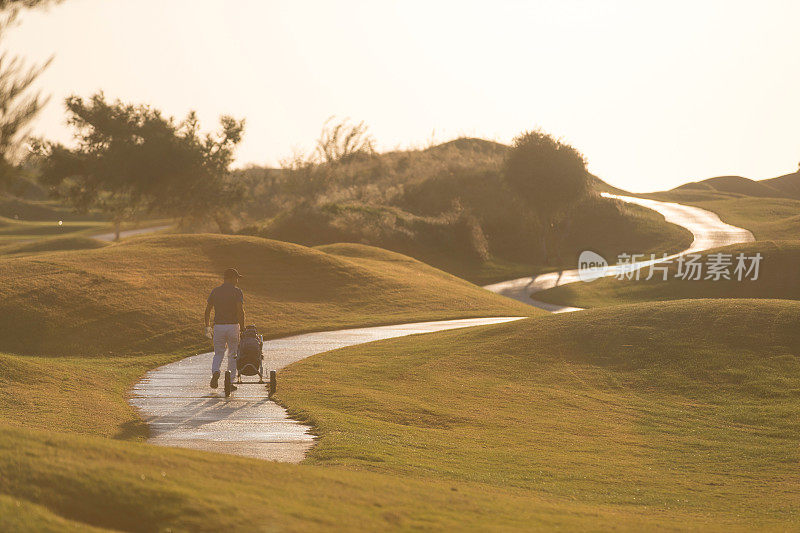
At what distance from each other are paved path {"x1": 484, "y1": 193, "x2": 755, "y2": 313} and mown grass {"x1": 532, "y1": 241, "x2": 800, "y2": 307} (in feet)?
6.73

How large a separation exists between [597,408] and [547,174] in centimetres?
5617

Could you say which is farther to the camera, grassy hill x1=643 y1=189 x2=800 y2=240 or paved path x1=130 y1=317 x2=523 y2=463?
grassy hill x1=643 y1=189 x2=800 y2=240

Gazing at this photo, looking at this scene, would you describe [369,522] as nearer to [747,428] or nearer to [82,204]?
[747,428]

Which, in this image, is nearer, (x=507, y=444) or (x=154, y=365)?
(x=507, y=444)

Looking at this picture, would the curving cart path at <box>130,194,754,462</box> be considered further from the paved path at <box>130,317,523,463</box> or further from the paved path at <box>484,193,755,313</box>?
the paved path at <box>484,193,755,313</box>

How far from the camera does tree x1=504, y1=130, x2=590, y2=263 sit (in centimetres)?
7812

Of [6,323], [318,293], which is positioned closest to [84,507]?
[6,323]

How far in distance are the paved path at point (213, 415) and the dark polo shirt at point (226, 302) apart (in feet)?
6.26

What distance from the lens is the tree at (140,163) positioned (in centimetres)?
7288

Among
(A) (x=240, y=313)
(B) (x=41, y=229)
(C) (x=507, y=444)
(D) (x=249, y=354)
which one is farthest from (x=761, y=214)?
(A) (x=240, y=313)

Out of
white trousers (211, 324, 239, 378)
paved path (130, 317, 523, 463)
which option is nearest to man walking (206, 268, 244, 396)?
white trousers (211, 324, 239, 378)

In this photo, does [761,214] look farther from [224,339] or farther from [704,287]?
[224,339]

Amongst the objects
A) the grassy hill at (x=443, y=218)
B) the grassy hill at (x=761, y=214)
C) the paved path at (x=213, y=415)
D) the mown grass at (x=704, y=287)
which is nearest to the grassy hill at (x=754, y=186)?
the grassy hill at (x=761, y=214)

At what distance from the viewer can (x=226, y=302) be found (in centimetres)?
1870
